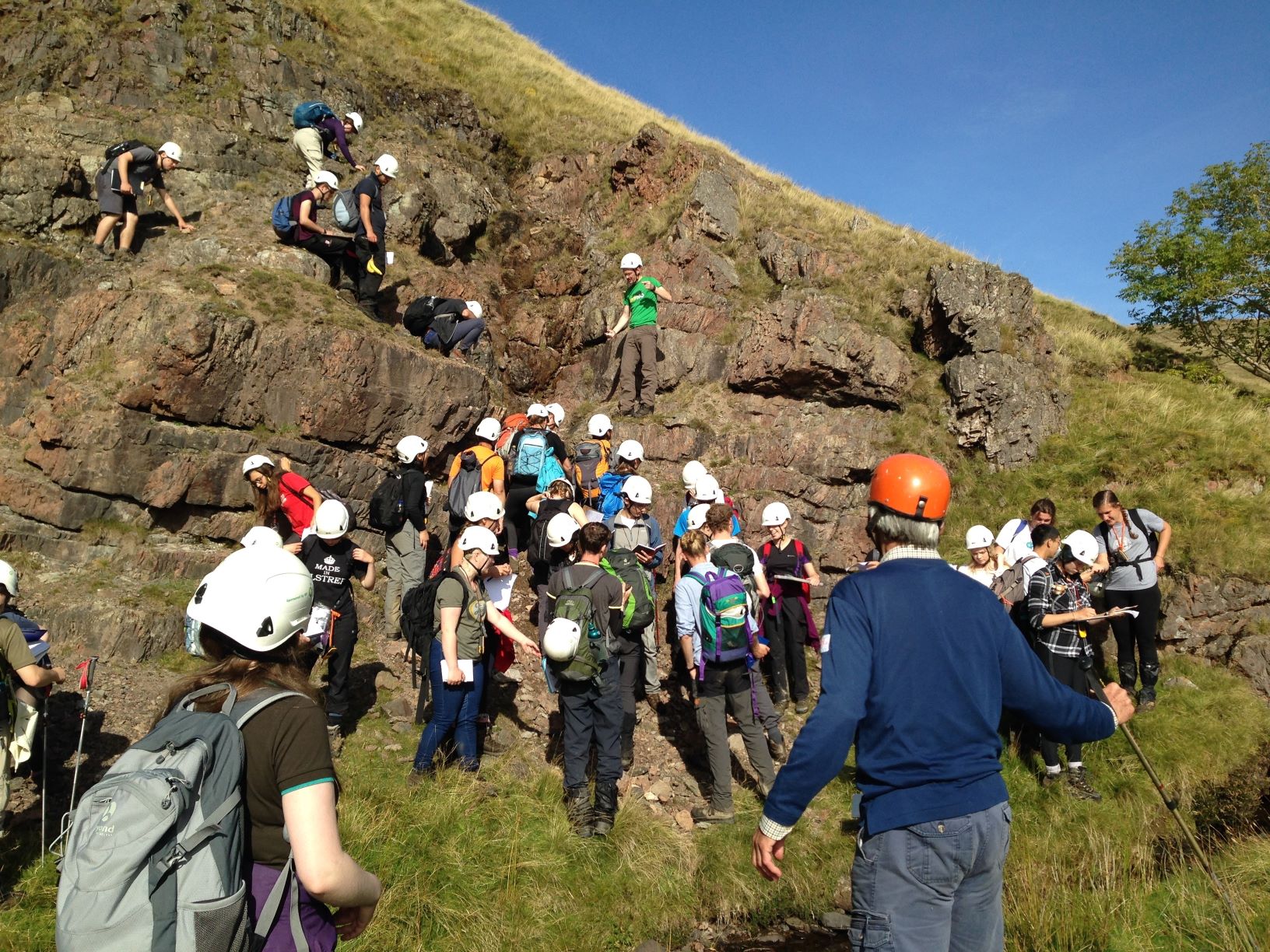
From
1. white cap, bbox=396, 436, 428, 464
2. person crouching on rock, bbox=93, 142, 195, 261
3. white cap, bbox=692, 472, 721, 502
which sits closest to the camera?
white cap, bbox=692, 472, 721, 502

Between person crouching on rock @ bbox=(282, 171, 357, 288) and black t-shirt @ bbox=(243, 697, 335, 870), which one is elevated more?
person crouching on rock @ bbox=(282, 171, 357, 288)

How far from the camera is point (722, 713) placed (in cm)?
629

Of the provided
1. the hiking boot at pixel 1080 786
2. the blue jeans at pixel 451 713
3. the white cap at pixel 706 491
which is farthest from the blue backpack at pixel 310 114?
the hiking boot at pixel 1080 786

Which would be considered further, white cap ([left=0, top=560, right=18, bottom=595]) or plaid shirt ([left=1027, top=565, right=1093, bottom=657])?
plaid shirt ([left=1027, top=565, right=1093, bottom=657])

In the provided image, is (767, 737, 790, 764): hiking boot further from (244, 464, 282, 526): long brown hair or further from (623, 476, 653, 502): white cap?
(244, 464, 282, 526): long brown hair

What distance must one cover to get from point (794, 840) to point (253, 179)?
1442 centimetres

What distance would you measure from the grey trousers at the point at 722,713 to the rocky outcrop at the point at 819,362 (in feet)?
25.9

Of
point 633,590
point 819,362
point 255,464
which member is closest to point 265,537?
point 633,590

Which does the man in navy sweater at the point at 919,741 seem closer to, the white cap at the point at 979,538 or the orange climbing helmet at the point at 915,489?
the orange climbing helmet at the point at 915,489

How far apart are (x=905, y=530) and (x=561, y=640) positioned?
321 centimetres

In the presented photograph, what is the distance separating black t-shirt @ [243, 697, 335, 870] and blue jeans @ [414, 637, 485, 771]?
3.76m

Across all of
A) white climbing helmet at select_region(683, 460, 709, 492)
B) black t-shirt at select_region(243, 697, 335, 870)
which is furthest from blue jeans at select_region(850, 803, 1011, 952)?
white climbing helmet at select_region(683, 460, 709, 492)

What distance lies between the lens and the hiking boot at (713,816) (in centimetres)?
636

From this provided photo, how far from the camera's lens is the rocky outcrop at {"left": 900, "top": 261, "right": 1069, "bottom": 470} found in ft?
42.9
